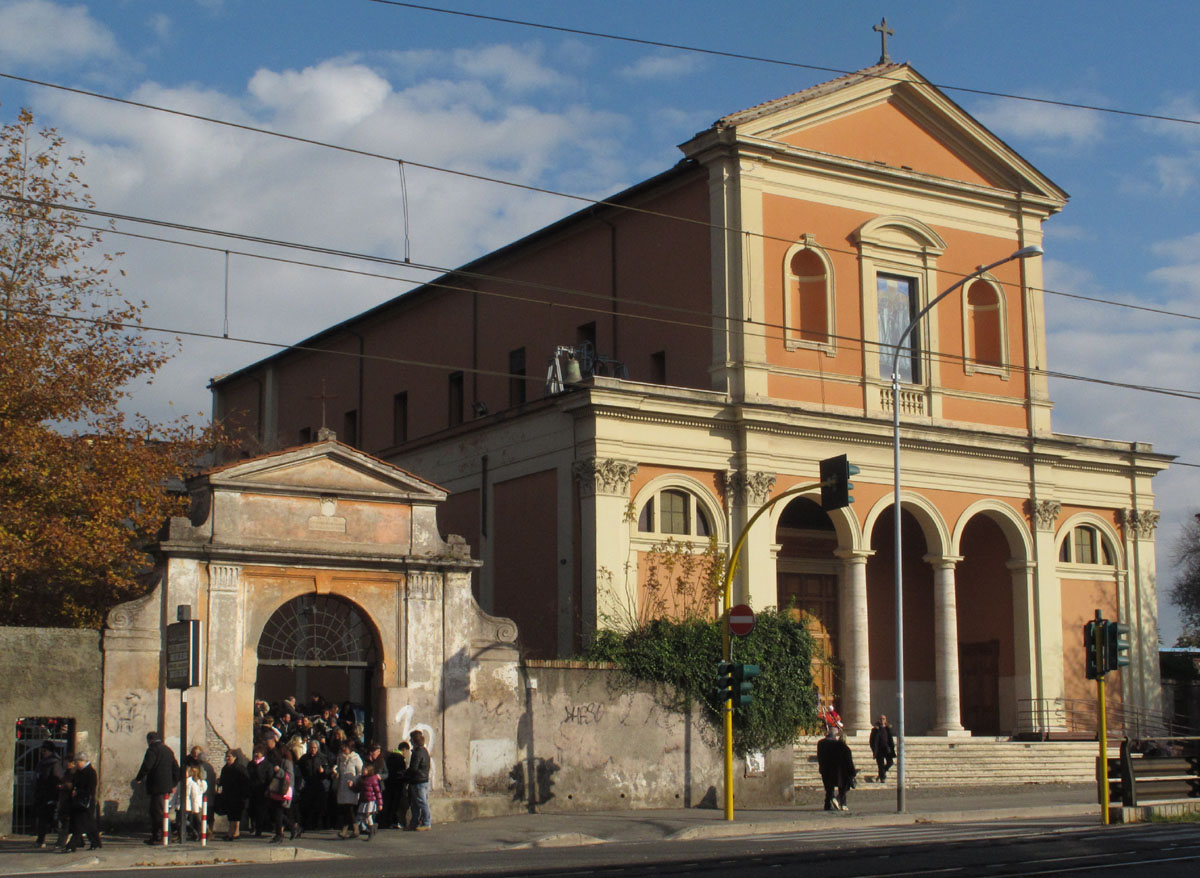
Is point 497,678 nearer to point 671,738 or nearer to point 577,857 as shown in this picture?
point 671,738

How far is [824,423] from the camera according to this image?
34.9 meters

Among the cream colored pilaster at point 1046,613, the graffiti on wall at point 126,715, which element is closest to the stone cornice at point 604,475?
the cream colored pilaster at point 1046,613

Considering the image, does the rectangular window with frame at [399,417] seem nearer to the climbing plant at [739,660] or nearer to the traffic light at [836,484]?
the climbing plant at [739,660]

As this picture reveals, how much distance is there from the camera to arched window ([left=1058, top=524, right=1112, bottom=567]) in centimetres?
3900

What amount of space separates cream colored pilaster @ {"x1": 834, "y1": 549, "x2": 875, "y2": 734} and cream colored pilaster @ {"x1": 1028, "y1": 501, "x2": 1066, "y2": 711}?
178 inches

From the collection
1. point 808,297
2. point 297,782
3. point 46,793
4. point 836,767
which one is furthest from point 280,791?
point 808,297

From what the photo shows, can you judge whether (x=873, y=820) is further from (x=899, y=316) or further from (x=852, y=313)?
(x=899, y=316)

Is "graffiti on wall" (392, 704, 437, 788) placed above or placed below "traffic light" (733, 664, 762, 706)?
below

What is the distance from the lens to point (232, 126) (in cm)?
1873

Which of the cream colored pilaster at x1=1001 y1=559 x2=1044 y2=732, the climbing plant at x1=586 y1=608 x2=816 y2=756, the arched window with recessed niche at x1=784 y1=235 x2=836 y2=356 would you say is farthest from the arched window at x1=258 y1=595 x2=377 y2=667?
the cream colored pilaster at x1=1001 y1=559 x2=1044 y2=732

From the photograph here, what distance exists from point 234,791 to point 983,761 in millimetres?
18238

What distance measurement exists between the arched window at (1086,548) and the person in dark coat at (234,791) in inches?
940

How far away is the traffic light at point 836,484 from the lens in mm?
23328

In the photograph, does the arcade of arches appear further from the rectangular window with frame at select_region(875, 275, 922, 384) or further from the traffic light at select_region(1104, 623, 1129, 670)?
the traffic light at select_region(1104, 623, 1129, 670)
